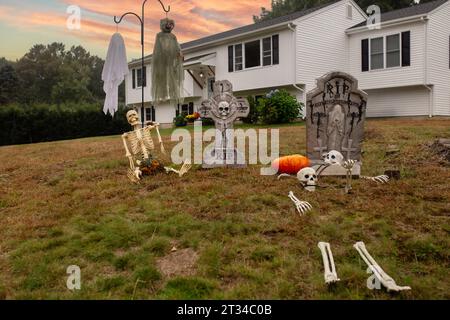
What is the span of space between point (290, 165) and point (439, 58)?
53.7 ft

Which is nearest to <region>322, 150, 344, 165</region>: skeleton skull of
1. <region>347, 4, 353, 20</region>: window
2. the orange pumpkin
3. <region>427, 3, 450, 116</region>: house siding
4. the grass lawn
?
the grass lawn

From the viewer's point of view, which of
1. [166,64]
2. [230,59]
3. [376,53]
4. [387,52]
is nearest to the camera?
[166,64]

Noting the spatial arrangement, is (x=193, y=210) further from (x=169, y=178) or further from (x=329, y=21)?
(x=329, y=21)

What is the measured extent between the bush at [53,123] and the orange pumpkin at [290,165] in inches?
794

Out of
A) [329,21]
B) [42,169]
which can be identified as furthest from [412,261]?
[329,21]

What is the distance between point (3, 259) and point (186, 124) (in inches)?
778

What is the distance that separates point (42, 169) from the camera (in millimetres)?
9867

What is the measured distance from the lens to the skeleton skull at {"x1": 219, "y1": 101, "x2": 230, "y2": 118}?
28.4ft

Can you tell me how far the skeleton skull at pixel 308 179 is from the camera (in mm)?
6738

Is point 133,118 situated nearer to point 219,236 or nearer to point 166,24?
point 166,24

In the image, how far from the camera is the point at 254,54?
2359 centimetres

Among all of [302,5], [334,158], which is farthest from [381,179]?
[302,5]

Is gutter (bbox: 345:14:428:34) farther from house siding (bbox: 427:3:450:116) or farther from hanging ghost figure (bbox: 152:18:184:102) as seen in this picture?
hanging ghost figure (bbox: 152:18:184:102)

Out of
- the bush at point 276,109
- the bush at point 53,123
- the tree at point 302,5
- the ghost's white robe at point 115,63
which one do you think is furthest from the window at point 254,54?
the tree at point 302,5
